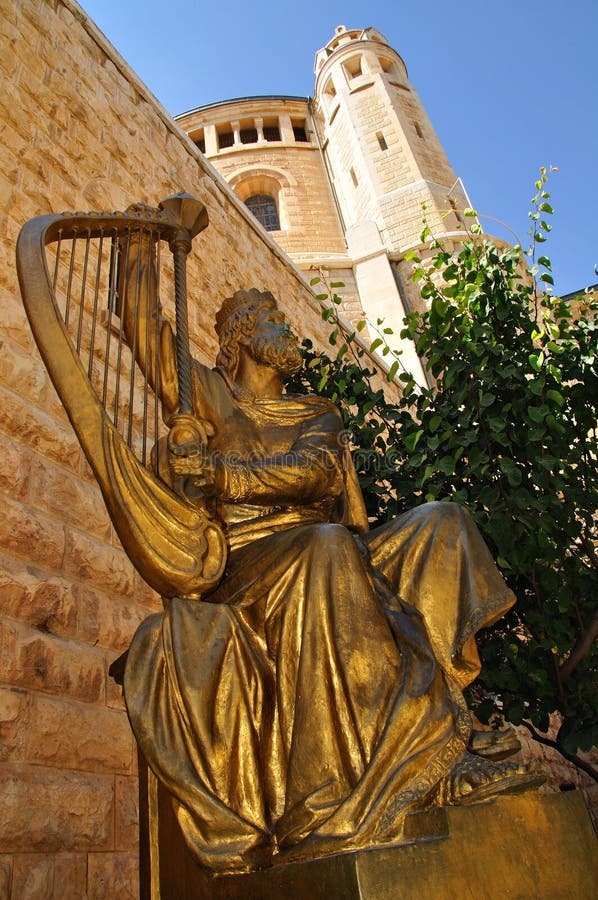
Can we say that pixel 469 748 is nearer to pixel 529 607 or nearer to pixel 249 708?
pixel 249 708

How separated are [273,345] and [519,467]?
4.97 feet

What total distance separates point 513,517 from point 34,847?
2.22 m

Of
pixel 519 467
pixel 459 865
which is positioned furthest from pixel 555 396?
pixel 459 865

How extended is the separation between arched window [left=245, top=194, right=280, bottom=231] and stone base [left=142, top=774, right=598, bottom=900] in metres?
19.1

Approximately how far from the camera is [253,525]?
1890mm

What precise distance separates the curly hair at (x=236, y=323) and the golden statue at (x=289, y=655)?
46 cm

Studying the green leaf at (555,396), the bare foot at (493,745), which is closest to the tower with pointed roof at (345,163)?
the green leaf at (555,396)

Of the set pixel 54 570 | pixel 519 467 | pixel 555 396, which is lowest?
pixel 54 570

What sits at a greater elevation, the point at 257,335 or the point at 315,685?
the point at 257,335

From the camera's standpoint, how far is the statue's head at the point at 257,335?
2.33m

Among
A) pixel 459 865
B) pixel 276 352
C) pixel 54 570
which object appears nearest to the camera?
pixel 459 865

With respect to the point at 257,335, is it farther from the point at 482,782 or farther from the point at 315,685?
the point at 482,782

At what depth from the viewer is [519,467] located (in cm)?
318

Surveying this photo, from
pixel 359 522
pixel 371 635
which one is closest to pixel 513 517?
pixel 359 522
